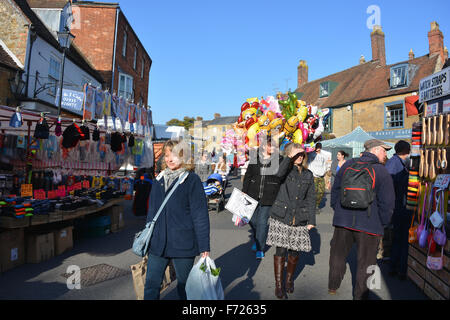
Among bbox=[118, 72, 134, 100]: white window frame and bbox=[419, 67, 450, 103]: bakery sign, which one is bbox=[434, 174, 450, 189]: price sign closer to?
bbox=[419, 67, 450, 103]: bakery sign

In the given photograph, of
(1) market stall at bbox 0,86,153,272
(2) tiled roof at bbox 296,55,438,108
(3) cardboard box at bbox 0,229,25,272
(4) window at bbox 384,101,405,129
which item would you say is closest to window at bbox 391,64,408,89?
(2) tiled roof at bbox 296,55,438,108

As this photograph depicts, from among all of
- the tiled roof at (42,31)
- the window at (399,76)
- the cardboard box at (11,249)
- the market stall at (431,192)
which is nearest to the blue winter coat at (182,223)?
the market stall at (431,192)

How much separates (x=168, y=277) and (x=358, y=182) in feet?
7.57

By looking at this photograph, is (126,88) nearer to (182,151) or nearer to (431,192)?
(182,151)

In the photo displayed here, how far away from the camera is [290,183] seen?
3855 mm

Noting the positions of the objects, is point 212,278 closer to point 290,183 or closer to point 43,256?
point 290,183

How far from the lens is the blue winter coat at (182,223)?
2697mm

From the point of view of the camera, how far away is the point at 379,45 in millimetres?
26328

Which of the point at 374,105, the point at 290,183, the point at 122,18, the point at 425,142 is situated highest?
the point at 122,18

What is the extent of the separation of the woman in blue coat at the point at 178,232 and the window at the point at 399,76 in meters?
22.5

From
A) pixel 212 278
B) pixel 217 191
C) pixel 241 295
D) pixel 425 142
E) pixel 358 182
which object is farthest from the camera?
pixel 217 191

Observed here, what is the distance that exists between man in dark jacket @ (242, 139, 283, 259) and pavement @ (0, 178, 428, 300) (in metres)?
0.75

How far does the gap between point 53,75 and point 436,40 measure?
23.8 m

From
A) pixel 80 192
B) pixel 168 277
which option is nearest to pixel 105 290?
pixel 168 277
